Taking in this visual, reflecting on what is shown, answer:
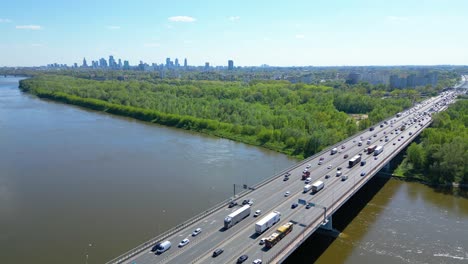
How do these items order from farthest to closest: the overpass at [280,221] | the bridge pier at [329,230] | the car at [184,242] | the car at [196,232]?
the bridge pier at [329,230] < the car at [196,232] < the car at [184,242] < the overpass at [280,221]

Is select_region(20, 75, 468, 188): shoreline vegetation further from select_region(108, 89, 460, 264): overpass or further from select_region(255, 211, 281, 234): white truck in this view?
select_region(255, 211, 281, 234): white truck

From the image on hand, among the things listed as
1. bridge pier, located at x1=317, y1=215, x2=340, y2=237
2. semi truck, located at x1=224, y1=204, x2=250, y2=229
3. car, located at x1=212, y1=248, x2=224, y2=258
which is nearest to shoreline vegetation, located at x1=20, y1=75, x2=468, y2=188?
bridge pier, located at x1=317, y1=215, x2=340, y2=237

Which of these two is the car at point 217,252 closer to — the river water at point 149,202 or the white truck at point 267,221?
the white truck at point 267,221

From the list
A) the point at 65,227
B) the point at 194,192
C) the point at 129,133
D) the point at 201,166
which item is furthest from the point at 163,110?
the point at 65,227

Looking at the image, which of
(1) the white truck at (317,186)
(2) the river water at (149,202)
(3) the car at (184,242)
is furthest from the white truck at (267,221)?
(1) the white truck at (317,186)

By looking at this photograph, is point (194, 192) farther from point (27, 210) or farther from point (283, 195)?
point (27, 210)

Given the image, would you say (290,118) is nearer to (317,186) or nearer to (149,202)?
(317,186)
